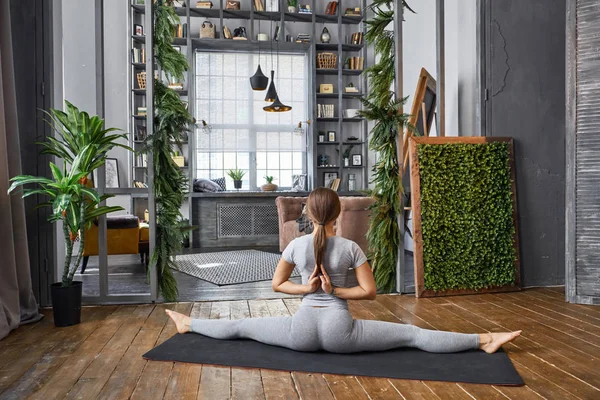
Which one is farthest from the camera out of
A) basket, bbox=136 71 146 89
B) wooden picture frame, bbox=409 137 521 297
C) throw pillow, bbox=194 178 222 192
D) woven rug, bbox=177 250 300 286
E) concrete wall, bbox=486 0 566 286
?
throw pillow, bbox=194 178 222 192

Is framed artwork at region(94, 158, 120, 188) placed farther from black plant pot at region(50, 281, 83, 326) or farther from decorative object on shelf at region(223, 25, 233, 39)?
black plant pot at region(50, 281, 83, 326)

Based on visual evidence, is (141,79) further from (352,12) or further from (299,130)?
(352,12)

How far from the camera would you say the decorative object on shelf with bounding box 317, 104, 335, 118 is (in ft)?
28.7

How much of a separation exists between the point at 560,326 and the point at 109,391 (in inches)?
101

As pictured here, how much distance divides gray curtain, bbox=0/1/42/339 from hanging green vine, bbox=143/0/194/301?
2.85 ft

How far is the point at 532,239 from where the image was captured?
13.7 feet

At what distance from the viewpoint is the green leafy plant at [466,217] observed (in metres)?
3.93

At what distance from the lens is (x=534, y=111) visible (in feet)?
13.8

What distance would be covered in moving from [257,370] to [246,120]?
6.98 m

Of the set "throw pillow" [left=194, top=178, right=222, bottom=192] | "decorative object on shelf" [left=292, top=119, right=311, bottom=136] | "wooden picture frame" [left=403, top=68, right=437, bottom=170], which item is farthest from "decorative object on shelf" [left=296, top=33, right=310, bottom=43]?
"wooden picture frame" [left=403, top=68, right=437, bottom=170]

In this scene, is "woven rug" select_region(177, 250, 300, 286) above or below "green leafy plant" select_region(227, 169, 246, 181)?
Answer: below

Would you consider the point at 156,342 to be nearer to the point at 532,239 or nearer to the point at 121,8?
the point at 532,239

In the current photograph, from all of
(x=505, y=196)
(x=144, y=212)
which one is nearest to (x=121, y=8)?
(x=144, y=212)

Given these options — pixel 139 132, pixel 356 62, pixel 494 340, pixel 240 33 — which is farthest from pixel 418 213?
pixel 240 33
